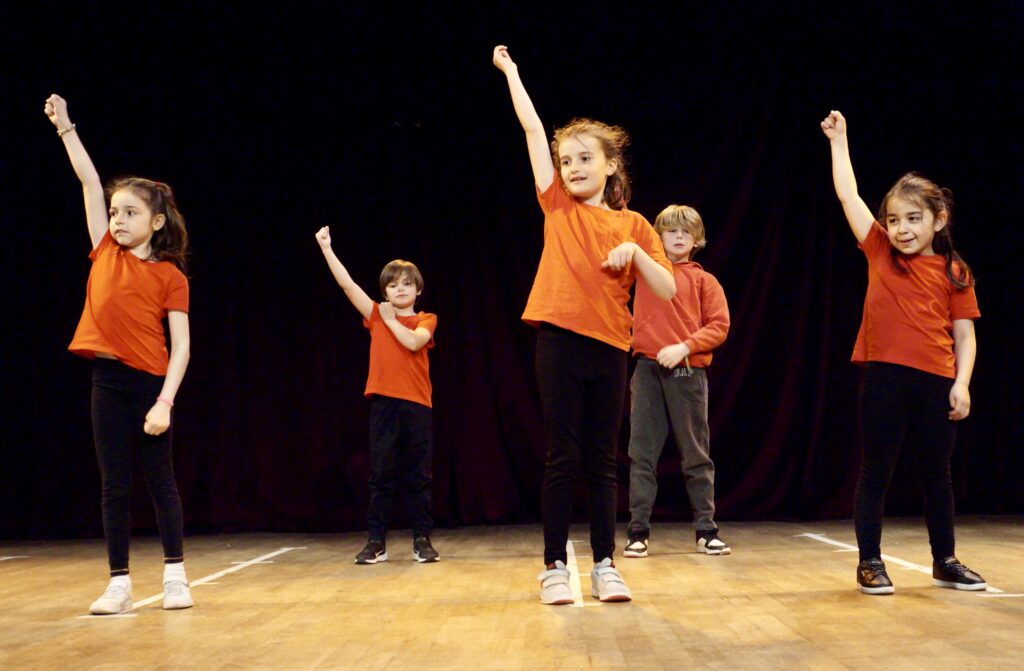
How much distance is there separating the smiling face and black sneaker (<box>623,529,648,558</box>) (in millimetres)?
1850

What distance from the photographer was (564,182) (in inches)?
92.1

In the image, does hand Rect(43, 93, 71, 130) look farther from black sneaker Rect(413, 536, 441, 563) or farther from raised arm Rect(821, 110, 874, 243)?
raised arm Rect(821, 110, 874, 243)

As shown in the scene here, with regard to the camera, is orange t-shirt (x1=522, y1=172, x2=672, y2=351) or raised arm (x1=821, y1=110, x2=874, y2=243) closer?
orange t-shirt (x1=522, y1=172, x2=672, y2=351)

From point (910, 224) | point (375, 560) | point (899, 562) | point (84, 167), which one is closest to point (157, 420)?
point (84, 167)

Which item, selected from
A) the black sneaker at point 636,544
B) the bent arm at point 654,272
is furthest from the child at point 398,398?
the bent arm at point 654,272

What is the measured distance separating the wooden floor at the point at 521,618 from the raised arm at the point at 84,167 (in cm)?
99

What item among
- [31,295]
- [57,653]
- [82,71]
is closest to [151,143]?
[82,71]

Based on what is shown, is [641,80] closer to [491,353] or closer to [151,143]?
[491,353]

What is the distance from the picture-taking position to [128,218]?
2.41m

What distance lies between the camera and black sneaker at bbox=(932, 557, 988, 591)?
2357 mm

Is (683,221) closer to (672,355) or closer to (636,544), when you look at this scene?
(672,355)

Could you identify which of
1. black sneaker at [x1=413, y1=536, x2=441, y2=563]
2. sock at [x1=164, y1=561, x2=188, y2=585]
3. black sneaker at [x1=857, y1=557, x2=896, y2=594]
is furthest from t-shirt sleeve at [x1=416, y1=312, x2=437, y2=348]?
black sneaker at [x1=857, y1=557, x2=896, y2=594]

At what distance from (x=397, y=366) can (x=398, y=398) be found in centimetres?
12

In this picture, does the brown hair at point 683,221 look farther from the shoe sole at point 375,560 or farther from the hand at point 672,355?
the shoe sole at point 375,560
